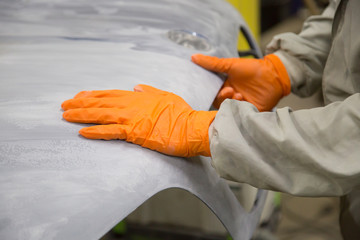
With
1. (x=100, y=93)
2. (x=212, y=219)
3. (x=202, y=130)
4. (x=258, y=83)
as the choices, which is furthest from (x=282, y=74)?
(x=212, y=219)

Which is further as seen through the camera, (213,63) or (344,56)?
(213,63)

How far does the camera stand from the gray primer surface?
56 centimetres

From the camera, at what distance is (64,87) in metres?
0.80

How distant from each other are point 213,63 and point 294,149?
396 millimetres

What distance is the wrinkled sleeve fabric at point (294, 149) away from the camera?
2.15 ft

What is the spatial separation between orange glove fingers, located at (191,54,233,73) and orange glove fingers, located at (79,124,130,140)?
354mm

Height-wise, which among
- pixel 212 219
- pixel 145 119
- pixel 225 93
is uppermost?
pixel 145 119

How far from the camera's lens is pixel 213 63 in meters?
0.99

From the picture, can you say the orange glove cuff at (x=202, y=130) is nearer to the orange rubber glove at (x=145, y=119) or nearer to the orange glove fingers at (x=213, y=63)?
the orange rubber glove at (x=145, y=119)

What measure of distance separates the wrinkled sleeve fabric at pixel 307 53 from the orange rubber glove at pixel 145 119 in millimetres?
477

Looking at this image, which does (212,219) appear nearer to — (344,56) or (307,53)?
(307,53)

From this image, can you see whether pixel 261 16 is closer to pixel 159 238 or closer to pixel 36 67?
pixel 159 238

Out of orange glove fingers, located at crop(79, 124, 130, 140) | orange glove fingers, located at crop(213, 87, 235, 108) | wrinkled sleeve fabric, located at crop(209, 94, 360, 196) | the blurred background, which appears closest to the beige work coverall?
wrinkled sleeve fabric, located at crop(209, 94, 360, 196)

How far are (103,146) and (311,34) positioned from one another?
0.77 m
